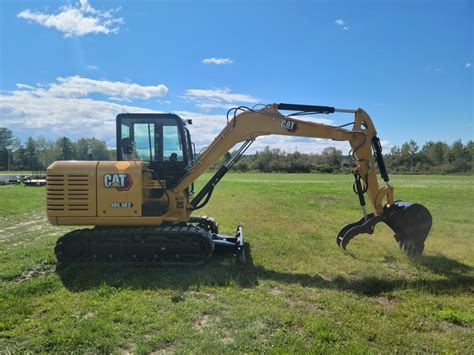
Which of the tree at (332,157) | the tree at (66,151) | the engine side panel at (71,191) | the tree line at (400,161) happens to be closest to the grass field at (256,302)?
the engine side panel at (71,191)

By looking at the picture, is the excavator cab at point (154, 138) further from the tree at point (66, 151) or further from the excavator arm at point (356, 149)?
the tree at point (66, 151)

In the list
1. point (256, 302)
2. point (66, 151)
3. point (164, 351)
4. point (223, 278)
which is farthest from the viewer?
point (66, 151)

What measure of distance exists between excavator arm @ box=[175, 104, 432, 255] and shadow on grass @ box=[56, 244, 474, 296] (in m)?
1.03

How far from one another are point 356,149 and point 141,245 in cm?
521

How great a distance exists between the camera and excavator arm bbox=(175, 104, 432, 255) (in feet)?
30.0

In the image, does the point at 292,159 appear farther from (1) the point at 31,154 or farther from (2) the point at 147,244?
(2) the point at 147,244

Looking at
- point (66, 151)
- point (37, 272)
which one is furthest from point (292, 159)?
point (37, 272)

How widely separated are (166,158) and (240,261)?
3.05m

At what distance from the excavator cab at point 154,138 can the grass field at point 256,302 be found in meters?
2.54

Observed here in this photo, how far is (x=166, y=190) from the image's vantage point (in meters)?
9.52

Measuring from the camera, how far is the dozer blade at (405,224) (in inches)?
365

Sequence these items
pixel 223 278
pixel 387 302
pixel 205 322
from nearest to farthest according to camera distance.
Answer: pixel 205 322 → pixel 387 302 → pixel 223 278

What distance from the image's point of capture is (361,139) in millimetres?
9203

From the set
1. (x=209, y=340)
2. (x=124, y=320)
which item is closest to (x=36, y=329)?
(x=124, y=320)
